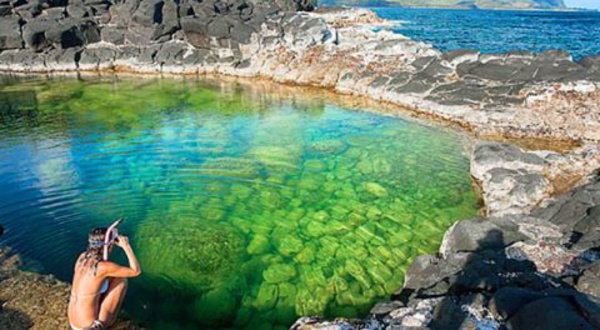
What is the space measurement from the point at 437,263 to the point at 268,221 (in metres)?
4.58

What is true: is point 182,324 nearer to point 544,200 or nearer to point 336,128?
point 544,200

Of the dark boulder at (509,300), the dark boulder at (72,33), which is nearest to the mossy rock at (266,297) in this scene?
the dark boulder at (509,300)

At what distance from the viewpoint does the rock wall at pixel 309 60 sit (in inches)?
759

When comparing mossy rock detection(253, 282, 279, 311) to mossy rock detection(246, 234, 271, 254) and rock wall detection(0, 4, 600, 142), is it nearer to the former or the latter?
mossy rock detection(246, 234, 271, 254)

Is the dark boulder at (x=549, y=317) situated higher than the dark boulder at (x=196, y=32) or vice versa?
the dark boulder at (x=196, y=32)

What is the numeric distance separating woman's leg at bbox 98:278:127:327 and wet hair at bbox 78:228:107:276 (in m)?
0.69

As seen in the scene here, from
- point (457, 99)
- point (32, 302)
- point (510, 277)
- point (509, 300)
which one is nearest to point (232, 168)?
point (32, 302)

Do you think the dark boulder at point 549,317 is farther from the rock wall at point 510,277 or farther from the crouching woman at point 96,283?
the crouching woman at point 96,283

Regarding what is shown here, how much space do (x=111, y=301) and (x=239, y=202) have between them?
5627 mm

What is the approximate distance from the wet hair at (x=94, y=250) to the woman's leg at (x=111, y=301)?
0.69m

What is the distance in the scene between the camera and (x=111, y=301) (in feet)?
20.5

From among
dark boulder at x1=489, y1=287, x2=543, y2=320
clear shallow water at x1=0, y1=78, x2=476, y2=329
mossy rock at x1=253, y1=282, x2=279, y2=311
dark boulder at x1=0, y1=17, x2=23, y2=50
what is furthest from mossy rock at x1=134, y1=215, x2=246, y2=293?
dark boulder at x1=0, y1=17, x2=23, y2=50

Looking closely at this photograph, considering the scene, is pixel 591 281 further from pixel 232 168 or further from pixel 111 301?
pixel 232 168

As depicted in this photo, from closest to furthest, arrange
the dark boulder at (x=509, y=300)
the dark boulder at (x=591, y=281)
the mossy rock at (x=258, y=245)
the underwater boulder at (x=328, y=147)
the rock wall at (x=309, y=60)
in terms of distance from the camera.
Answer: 1. the dark boulder at (x=509, y=300)
2. the dark boulder at (x=591, y=281)
3. the mossy rock at (x=258, y=245)
4. the underwater boulder at (x=328, y=147)
5. the rock wall at (x=309, y=60)
